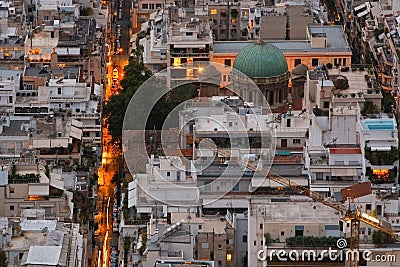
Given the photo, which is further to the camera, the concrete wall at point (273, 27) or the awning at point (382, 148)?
the concrete wall at point (273, 27)

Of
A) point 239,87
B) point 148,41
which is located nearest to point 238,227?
point 239,87

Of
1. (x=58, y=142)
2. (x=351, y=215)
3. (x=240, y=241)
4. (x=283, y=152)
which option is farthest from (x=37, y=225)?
(x=283, y=152)

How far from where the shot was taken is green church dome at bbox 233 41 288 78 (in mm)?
107188

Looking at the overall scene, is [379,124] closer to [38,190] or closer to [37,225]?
[38,190]

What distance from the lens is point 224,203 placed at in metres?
87.4

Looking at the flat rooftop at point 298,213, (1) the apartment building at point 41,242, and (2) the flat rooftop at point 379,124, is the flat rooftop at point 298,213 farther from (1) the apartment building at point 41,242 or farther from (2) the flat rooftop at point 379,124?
(2) the flat rooftop at point 379,124

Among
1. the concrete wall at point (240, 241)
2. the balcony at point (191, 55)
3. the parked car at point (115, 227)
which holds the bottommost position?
the parked car at point (115, 227)

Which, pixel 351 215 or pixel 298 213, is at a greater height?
pixel 351 215

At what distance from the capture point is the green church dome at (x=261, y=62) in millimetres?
107188

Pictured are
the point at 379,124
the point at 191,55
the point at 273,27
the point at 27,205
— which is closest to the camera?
the point at 27,205

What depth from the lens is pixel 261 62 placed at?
10725 centimetres

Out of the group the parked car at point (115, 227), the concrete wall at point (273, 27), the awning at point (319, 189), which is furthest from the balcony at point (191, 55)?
the awning at point (319, 189)

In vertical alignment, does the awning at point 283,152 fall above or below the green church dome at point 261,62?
below

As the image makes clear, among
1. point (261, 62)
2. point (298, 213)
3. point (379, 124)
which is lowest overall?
point (298, 213)
